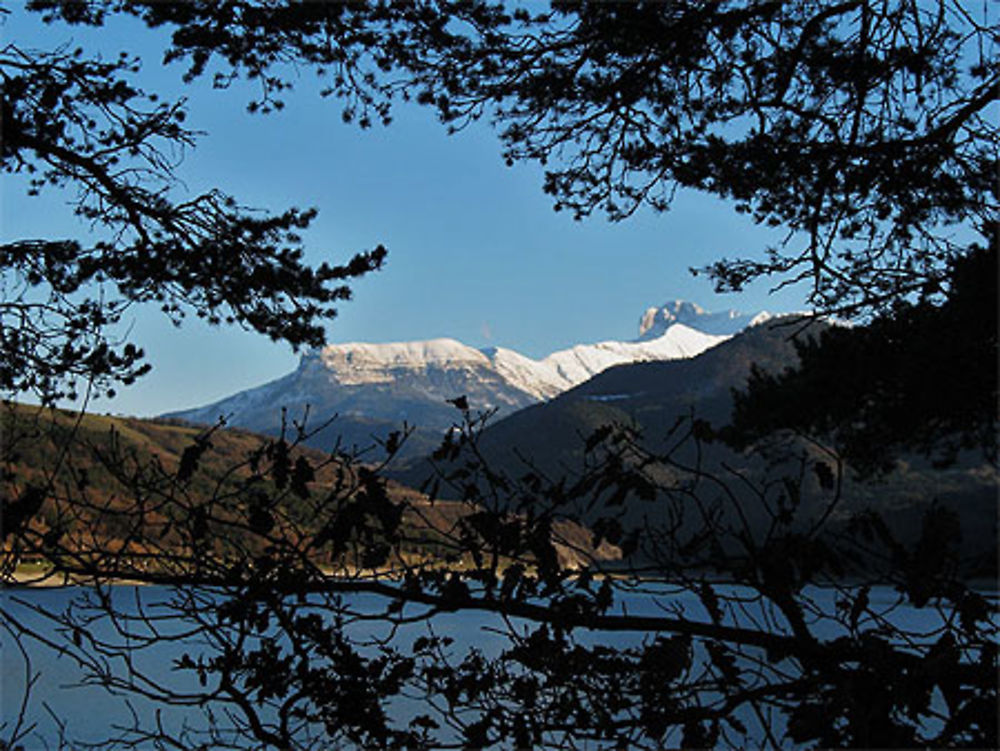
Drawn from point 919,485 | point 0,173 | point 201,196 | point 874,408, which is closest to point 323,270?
point 201,196

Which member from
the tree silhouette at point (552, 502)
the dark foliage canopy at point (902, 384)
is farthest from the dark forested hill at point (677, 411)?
the tree silhouette at point (552, 502)

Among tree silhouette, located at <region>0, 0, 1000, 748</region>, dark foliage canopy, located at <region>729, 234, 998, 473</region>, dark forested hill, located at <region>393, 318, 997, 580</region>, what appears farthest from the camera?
dark forested hill, located at <region>393, 318, 997, 580</region>

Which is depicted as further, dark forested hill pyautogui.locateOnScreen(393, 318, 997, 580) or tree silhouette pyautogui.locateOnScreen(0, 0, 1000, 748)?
dark forested hill pyautogui.locateOnScreen(393, 318, 997, 580)

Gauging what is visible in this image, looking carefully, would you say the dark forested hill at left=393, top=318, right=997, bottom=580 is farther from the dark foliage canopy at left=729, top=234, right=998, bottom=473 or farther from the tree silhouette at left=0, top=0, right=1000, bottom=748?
the tree silhouette at left=0, top=0, right=1000, bottom=748

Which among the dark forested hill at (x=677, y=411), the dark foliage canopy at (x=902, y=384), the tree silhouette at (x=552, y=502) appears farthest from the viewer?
the dark forested hill at (x=677, y=411)

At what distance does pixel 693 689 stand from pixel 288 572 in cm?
98

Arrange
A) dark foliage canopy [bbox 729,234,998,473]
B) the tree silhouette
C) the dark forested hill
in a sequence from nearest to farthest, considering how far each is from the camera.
A: the tree silhouette → dark foliage canopy [bbox 729,234,998,473] → the dark forested hill

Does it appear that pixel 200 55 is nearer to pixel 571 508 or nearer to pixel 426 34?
pixel 426 34

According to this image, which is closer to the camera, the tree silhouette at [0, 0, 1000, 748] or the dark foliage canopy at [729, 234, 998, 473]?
the tree silhouette at [0, 0, 1000, 748]

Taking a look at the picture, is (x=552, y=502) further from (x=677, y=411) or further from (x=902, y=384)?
(x=677, y=411)

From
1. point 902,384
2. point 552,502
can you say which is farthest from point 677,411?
point 552,502

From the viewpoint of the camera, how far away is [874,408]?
769 cm

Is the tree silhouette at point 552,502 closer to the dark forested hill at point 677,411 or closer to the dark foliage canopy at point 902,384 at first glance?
the dark foliage canopy at point 902,384

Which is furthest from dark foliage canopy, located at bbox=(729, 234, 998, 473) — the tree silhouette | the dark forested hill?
the dark forested hill
